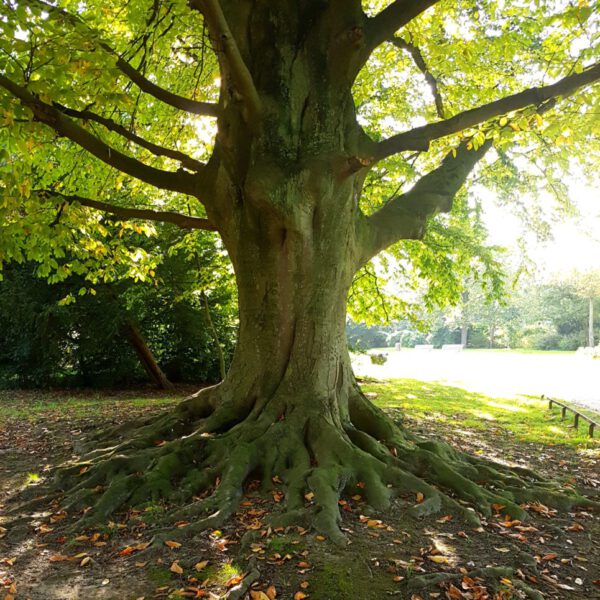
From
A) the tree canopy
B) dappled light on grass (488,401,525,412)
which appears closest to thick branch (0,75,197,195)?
the tree canopy

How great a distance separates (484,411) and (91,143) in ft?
35.4

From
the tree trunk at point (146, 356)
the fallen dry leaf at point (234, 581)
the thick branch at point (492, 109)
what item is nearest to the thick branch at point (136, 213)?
the thick branch at point (492, 109)

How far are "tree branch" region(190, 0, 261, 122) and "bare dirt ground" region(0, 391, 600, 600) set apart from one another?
402cm

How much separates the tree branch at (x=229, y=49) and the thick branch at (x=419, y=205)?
2.62 m

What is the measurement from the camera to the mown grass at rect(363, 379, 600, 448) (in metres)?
9.95

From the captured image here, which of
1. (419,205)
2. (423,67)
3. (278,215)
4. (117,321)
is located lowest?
(117,321)

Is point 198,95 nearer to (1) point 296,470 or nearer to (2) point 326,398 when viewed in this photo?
(2) point 326,398

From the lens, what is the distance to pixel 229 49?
16.5 feet

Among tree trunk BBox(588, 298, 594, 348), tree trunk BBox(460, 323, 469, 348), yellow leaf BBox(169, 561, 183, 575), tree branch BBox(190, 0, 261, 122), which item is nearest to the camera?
yellow leaf BBox(169, 561, 183, 575)

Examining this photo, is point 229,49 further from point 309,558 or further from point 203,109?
point 309,558

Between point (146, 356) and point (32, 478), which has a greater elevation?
point (146, 356)

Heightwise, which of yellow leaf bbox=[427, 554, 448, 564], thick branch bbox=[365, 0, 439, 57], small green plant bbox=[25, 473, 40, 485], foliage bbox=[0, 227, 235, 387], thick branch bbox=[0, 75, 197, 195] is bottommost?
small green plant bbox=[25, 473, 40, 485]

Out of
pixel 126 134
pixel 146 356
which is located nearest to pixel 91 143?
pixel 126 134

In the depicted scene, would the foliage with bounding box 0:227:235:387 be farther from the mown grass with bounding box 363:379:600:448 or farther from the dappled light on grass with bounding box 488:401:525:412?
the dappled light on grass with bounding box 488:401:525:412
